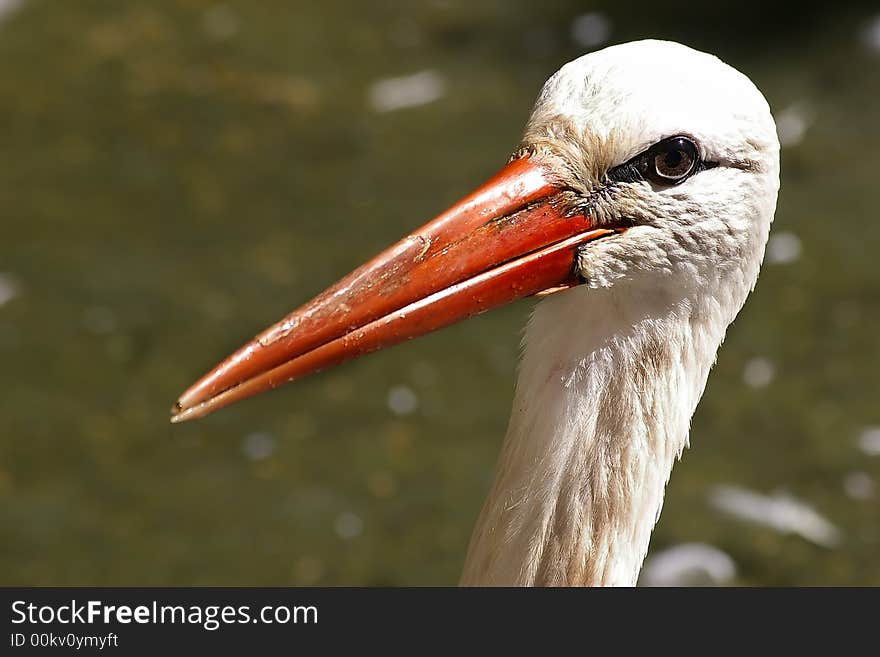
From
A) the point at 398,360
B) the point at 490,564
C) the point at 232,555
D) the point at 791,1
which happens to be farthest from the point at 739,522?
the point at 791,1

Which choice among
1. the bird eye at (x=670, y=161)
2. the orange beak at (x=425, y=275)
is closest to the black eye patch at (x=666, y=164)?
the bird eye at (x=670, y=161)

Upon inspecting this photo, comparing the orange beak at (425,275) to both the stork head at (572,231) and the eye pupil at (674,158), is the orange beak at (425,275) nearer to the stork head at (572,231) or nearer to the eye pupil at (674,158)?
the stork head at (572,231)

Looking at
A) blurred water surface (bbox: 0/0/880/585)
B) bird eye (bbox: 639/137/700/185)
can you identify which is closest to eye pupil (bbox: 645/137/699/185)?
bird eye (bbox: 639/137/700/185)

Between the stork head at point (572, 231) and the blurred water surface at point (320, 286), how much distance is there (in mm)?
1900

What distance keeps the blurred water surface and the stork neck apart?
64.9 inches

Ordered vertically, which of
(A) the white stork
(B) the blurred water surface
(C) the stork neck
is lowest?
(C) the stork neck

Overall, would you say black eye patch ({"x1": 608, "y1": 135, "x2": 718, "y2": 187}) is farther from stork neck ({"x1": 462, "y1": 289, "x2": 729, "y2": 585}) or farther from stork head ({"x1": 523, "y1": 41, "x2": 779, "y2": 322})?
stork neck ({"x1": 462, "y1": 289, "x2": 729, "y2": 585})

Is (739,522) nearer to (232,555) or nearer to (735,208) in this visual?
(232,555)

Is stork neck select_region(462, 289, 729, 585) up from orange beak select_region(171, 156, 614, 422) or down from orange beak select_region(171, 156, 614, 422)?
down

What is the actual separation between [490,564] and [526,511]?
0.15m

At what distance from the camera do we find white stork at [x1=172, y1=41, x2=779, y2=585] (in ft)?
7.11

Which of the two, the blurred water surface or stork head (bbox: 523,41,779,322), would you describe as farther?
the blurred water surface

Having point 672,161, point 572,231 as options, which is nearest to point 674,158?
point 672,161
